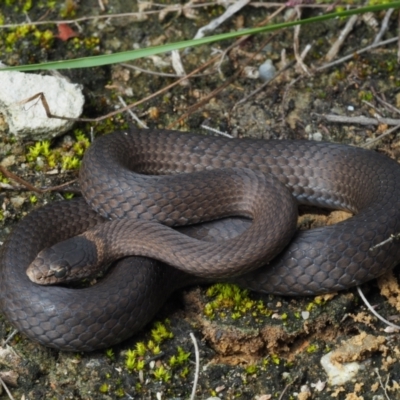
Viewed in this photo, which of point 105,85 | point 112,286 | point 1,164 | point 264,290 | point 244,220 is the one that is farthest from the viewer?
point 105,85

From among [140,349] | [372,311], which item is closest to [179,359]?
[140,349]

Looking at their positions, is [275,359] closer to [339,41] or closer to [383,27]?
[339,41]

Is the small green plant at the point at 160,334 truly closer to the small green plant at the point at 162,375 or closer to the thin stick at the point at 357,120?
the small green plant at the point at 162,375

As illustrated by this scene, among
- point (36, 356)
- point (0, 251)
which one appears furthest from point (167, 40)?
point (36, 356)

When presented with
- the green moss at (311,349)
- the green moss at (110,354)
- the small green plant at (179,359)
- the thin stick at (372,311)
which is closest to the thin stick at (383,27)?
the thin stick at (372,311)

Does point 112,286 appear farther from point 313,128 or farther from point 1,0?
point 1,0

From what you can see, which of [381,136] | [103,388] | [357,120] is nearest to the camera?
[103,388]
